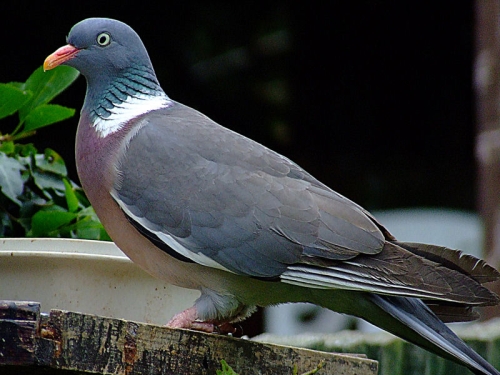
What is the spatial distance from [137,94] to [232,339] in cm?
101

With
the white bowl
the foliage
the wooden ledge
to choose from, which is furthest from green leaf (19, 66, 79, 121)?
the wooden ledge

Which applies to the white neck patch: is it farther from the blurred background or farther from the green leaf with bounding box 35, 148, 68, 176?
the blurred background

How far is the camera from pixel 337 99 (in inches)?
293

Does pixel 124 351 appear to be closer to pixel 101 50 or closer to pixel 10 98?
pixel 10 98

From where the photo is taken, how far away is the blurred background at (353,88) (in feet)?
22.9

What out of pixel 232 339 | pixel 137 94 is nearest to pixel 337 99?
pixel 137 94

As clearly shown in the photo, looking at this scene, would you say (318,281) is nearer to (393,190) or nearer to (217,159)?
(217,159)

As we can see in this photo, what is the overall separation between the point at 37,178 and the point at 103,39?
1.70ft

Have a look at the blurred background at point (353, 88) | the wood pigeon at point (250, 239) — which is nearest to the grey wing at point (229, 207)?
the wood pigeon at point (250, 239)

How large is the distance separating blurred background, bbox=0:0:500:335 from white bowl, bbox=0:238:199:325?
4.02 metres

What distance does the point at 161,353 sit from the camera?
218cm

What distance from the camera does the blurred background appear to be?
699 centimetres

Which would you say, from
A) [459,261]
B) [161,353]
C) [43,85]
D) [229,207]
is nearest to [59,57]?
[43,85]

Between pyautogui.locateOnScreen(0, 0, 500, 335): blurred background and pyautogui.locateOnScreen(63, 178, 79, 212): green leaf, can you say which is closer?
pyautogui.locateOnScreen(63, 178, 79, 212): green leaf
